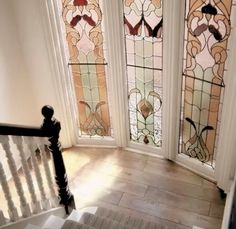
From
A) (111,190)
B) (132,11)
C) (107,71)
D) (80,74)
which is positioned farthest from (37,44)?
(111,190)

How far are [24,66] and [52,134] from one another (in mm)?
1863

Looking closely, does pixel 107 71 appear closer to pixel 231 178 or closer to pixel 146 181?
pixel 146 181

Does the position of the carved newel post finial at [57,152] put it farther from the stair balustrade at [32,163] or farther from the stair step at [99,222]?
the stair step at [99,222]

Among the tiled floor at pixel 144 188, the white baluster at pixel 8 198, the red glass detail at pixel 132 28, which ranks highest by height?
the red glass detail at pixel 132 28

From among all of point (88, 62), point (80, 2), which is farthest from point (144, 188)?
point (80, 2)

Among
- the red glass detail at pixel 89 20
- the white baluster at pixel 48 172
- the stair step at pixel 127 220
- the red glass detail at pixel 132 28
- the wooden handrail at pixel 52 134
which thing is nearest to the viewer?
the wooden handrail at pixel 52 134

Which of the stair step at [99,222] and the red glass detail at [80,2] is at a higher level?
the red glass detail at [80,2]

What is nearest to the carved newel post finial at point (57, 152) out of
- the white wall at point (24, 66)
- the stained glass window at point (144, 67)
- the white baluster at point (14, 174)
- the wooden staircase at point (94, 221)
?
the wooden staircase at point (94, 221)

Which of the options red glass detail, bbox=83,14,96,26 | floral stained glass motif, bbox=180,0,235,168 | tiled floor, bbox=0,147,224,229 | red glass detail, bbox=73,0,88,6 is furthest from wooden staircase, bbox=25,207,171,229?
red glass detail, bbox=73,0,88,6

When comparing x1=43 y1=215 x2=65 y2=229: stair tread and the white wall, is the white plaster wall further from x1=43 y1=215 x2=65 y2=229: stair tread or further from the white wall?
x1=43 y1=215 x2=65 y2=229: stair tread

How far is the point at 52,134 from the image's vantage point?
7.79 feet

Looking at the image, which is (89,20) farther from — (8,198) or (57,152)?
(8,198)

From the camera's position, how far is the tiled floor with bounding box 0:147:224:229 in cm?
339

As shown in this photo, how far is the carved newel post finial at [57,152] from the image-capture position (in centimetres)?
232
